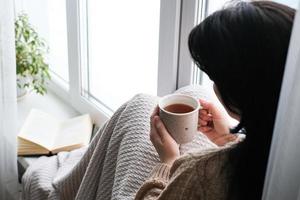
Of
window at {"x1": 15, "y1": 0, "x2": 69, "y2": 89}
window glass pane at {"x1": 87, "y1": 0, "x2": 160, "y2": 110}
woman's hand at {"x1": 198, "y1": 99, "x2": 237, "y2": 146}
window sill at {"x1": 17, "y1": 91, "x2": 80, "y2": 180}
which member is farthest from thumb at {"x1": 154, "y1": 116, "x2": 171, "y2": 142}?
window at {"x1": 15, "y1": 0, "x2": 69, "y2": 89}

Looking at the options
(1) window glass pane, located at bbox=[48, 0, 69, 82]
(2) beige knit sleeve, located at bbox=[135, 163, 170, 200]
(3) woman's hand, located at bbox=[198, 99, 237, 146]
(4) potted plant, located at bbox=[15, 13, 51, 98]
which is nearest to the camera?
(2) beige knit sleeve, located at bbox=[135, 163, 170, 200]

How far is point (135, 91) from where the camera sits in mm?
1652

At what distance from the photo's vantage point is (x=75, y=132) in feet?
5.57

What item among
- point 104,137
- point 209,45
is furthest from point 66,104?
point 209,45

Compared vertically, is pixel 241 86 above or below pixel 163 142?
above

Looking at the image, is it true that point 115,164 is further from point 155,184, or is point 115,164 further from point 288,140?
point 288,140

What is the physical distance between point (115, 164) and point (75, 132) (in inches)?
19.0

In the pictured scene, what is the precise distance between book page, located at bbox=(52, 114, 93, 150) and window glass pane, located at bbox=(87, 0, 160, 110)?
0.32 feet

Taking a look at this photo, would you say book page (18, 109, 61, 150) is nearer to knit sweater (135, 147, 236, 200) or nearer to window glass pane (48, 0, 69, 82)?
window glass pane (48, 0, 69, 82)

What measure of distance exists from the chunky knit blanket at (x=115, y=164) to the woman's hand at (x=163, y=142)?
0.41ft

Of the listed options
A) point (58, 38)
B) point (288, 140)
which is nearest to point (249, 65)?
point (288, 140)

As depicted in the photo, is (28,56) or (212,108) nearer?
(212,108)

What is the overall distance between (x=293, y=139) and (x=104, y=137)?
0.67 metres

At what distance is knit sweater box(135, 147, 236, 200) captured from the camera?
85 centimetres
